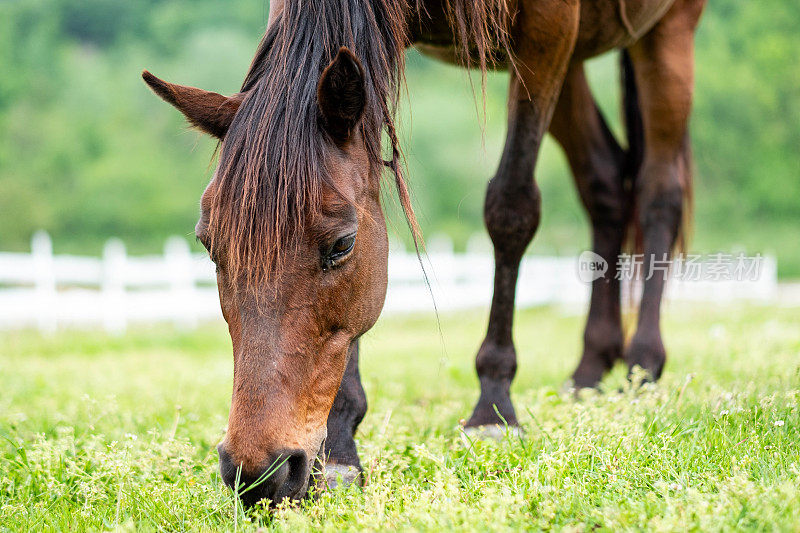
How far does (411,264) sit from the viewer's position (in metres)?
16.7

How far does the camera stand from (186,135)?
90.8 feet

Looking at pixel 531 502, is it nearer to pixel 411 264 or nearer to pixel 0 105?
pixel 411 264

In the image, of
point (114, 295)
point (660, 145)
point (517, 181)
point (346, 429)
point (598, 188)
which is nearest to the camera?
point (346, 429)

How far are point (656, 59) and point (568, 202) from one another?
34.6m

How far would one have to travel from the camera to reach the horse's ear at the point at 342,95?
6.81 feet

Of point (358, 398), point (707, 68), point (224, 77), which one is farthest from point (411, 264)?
point (707, 68)

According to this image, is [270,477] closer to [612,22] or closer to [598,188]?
[612,22]

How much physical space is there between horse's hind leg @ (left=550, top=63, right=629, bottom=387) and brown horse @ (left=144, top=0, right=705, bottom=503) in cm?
125

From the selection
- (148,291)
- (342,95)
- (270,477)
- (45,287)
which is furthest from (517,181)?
(148,291)

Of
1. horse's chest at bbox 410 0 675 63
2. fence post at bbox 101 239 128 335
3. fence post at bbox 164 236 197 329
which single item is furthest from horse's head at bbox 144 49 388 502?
fence post at bbox 164 236 197 329

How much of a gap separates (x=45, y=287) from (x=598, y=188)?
403 inches

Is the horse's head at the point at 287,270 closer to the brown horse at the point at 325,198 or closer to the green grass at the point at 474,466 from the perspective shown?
the brown horse at the point at 325,198

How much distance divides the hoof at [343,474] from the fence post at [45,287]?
9774 millimetres

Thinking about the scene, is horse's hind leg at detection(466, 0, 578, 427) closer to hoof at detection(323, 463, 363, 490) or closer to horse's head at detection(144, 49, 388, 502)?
hoof at detection(323, 463, 363, 490)
